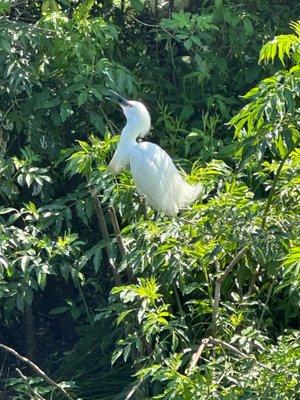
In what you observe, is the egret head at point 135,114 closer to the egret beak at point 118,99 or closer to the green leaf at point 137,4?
the egret beak at point 118,99

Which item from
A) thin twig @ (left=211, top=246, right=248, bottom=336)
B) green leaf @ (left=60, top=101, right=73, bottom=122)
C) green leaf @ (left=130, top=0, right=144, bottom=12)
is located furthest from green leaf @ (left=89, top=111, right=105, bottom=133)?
thin twig @ (left=211, top=246, right=248, bottom=336)

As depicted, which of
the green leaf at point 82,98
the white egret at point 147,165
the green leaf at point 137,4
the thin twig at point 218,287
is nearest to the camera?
the thin twig at point 218,287

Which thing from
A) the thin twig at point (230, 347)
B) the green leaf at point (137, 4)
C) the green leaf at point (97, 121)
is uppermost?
the green leaf at point (137, 4)

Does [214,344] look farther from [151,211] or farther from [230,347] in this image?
[151,211]

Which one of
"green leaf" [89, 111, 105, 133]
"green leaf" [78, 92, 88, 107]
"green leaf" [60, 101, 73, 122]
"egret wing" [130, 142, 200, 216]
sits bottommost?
"egret wing" [130, 142, 200, 216]

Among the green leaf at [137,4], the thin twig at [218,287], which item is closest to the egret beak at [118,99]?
the green leaf at [137,4]

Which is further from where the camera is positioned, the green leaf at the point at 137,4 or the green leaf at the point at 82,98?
the green leaf at the point at 137,4

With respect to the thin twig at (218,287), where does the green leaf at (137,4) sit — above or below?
above

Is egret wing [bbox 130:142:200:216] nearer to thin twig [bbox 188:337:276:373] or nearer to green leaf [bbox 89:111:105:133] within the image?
green leaf [bbox 89:111:105:133]

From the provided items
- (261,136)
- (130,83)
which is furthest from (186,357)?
(130,83)

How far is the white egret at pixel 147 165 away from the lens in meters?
5.59

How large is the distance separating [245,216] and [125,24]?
249 centimetres

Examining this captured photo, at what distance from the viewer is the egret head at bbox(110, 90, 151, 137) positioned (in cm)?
583

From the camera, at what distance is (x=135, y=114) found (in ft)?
19.1
